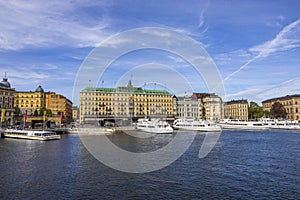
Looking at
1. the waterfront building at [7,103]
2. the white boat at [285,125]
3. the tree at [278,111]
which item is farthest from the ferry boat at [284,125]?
the waterfront building at [7,103]

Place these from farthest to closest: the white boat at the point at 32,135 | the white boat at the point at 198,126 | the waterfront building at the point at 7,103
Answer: the white boat at the point at 198,126, the waterfront building at the point at 7,103, the white boat at the point at 32,135

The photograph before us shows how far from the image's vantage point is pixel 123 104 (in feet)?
519

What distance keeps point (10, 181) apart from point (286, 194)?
30.3 m

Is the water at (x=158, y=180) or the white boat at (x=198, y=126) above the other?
the white boat at (x=198, y=126)

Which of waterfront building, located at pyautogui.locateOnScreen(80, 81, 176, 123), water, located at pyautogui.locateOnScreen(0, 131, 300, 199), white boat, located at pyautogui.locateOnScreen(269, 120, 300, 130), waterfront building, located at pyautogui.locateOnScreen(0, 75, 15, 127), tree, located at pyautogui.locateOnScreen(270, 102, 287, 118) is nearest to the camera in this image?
water, located at pyautogui.locateOnScreen(0, 131, 300, 199)

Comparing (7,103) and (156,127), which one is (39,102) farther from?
(156,127)

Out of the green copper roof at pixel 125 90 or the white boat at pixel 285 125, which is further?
the green copper roof at pixel 125 90

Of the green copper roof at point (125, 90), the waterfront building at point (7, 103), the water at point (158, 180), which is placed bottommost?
the water at point (158, 180)

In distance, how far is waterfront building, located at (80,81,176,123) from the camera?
15150 cm

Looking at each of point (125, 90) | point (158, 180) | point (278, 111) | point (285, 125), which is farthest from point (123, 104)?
point (158, 180)

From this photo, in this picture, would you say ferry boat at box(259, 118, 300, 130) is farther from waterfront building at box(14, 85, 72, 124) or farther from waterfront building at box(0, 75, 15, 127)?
waterfront building at box(0, 75, 15, 127)

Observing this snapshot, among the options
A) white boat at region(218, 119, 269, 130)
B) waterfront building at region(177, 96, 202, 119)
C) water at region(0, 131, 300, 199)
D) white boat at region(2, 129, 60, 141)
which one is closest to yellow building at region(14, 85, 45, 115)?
white boat at region(2, 129, 60, 141)

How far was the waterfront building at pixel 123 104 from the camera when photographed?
152 metres

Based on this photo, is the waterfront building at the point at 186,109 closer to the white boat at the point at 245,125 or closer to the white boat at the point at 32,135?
the white boat at the point at 245,125
